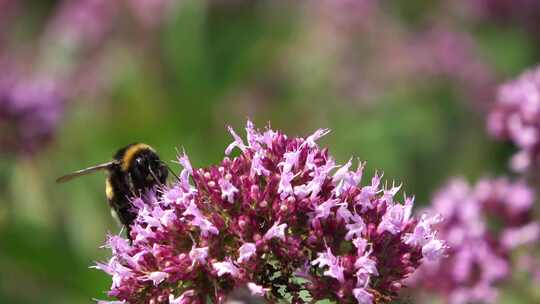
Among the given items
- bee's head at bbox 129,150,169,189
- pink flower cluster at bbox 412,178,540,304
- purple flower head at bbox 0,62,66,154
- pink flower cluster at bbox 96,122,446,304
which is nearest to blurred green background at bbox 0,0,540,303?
purple flower head at bbox 0,62,66,154

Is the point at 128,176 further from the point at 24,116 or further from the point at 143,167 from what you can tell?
the point at 24,116

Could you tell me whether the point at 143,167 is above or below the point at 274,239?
above

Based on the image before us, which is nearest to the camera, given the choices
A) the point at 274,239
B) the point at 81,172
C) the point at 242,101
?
the point at 274,239

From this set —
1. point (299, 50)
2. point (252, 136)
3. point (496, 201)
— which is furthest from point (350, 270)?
point (299, 50)

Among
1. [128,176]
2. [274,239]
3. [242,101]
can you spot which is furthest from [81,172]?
[242,101]

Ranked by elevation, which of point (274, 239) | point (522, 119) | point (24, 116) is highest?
point (24, 116)

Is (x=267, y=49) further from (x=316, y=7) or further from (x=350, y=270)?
(x=350, y=270)
